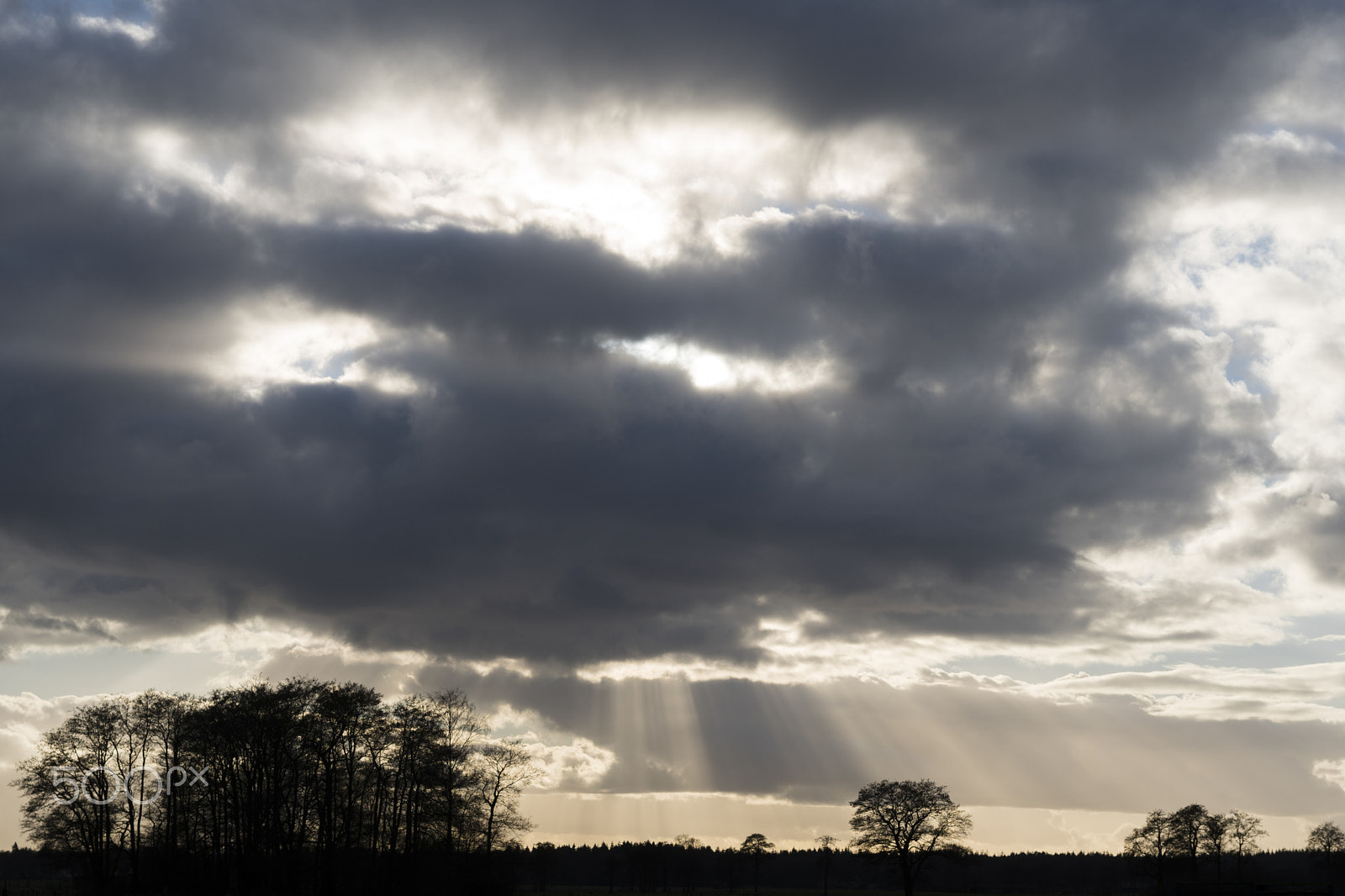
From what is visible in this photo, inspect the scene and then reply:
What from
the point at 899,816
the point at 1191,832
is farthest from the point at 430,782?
the point at 1191,832

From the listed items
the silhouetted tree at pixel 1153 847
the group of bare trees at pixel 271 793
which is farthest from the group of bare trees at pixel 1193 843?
the group of bare trees at pixel 271 793

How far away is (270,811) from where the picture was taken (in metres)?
89.0

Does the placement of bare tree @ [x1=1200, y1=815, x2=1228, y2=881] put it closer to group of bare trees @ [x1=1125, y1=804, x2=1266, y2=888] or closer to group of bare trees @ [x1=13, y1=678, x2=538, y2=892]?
group of bare trees @ [x1=1125, y1=804, x2=1266, y2=888]

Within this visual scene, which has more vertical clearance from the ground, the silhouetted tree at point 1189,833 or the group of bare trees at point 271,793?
Answer: the group of bare trees at point 271,793

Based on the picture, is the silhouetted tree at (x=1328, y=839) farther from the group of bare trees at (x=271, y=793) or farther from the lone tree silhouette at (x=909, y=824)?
the group of bare trees at (x=271, y=793)

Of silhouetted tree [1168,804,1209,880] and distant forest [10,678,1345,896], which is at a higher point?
distant forest [10,678,1345,896]

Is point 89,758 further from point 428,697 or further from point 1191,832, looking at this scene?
point 1191,832

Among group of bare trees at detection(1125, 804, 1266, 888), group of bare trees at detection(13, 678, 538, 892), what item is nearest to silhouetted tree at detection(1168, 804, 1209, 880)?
group of bare trees at detection(1125, 804, 1266, 888)

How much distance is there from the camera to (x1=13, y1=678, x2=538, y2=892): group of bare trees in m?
85.9

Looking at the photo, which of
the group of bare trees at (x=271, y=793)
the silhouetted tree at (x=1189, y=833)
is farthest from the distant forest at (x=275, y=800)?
the silhouetted tree at (x=1189, y=833)

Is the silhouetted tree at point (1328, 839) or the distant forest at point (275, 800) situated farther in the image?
the silhouetted tree at point (1328, 839)

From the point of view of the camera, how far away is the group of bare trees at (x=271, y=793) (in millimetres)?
85938

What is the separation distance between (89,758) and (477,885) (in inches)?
1444

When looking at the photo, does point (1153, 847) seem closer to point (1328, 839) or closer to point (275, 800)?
point (1328, 839)
